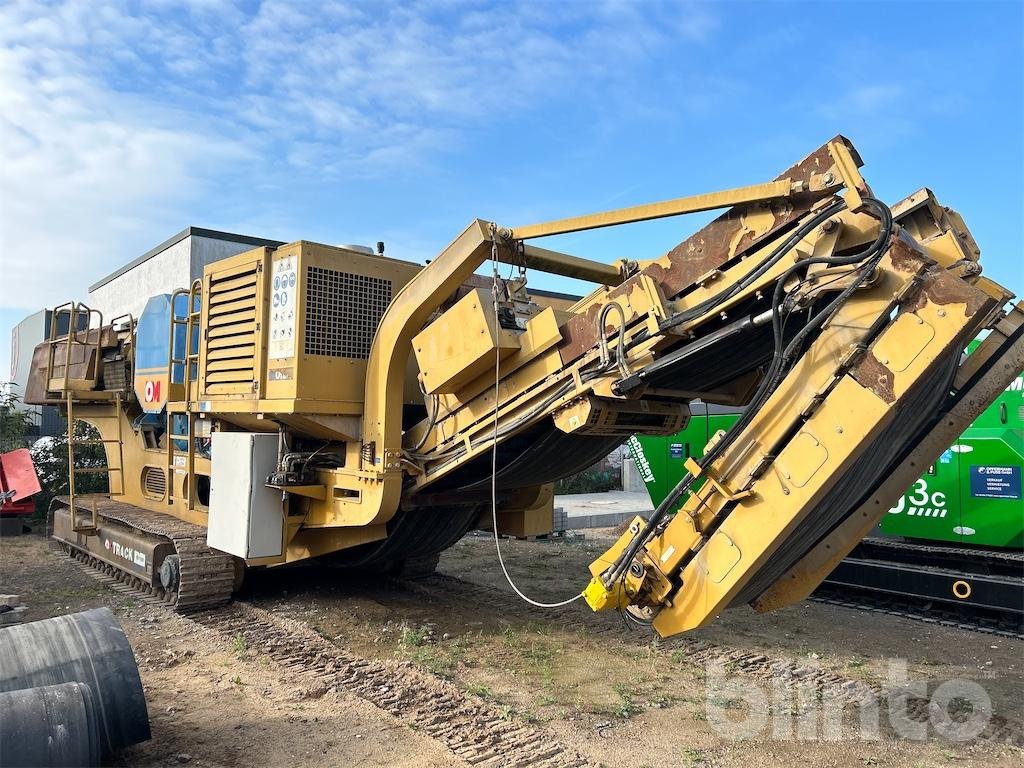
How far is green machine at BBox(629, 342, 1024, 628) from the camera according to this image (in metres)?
6.58

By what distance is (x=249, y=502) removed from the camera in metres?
5.91

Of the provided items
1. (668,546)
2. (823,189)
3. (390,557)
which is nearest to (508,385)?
(668,546)

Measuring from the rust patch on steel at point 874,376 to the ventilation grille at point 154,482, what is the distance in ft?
23.4

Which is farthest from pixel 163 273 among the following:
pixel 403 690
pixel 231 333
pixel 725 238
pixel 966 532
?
pixel 725 238

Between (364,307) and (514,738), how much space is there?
3.24 m

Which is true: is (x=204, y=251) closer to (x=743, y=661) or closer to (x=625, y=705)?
(x=743, y=661)

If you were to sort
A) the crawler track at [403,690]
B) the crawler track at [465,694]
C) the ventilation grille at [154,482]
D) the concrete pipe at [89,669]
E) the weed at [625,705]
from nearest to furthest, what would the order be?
the concrete pipe at [89,669] → the crawler track at [403,690] → the crawler track at [465,694] → the weed at [625,705] → the ventilation grille at [154,482]

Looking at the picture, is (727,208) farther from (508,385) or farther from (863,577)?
(863,577)

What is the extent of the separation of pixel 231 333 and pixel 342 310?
1211mm

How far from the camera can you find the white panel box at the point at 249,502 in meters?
5.92

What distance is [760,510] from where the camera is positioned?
3.57 metres

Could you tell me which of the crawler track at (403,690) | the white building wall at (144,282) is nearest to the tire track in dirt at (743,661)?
the crawler track at (403,690)

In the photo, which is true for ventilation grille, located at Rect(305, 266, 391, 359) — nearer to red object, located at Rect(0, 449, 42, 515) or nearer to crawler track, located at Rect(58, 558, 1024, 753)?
crawler track, located at Rect(58, 558, 1024, 753)

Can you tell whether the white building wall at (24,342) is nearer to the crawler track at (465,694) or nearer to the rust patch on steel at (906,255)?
the crawler track at (465,694)
